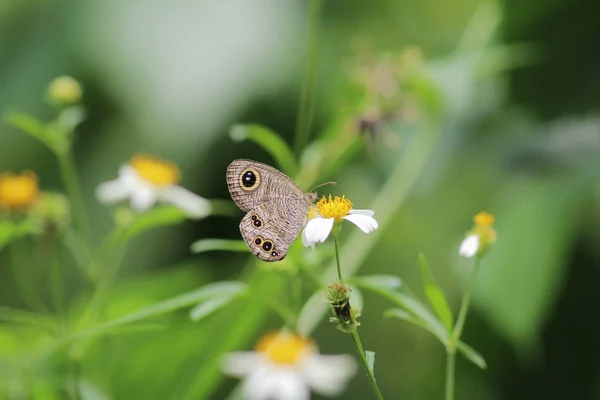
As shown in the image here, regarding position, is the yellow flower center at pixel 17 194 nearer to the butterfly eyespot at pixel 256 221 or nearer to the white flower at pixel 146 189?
the white flower at pixel 146 189

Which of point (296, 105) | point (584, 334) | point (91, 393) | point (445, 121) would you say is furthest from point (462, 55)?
point (91, 393)

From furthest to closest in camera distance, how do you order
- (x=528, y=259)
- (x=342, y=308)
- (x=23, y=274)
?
(x=23, y=274)
(x=528, y=259)
(x=342, y=308)

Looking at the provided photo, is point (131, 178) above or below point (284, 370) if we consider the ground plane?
above

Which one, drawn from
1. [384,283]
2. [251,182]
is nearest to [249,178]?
[251,182]

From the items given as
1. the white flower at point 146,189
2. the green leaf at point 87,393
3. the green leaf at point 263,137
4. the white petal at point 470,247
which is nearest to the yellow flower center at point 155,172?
the white flower at point 146,189

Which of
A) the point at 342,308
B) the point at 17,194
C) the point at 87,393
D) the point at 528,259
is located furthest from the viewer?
the point at 528,259

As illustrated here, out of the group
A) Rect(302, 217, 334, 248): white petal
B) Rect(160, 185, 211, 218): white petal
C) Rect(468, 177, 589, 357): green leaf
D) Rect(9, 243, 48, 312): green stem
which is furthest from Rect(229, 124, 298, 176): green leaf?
Rect(9, 243, 48, 312): green stem

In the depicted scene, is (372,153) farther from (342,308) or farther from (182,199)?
(342,308)
